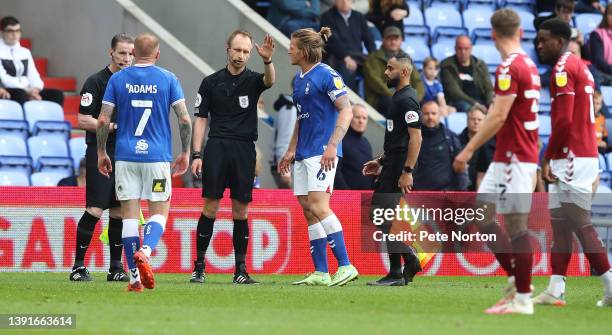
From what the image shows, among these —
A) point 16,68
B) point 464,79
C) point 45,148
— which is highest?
point 16,68

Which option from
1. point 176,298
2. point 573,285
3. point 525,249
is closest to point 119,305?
point 176,298

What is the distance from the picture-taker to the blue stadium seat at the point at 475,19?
910 inches

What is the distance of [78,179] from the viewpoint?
1678 centimetres

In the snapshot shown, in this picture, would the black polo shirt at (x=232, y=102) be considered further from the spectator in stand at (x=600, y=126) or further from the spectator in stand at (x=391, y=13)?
the spectator in stand at (x=391, y=13)

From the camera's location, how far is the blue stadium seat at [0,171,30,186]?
57.4 ft

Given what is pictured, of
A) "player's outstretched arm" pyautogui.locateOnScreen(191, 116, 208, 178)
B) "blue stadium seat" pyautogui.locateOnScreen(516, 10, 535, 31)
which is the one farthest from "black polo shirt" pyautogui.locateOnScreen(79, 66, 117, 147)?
"blue stadium seat" pyautogui.locateOnScreen(516, 10, 535, 31)

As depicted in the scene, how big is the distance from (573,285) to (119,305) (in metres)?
5.97

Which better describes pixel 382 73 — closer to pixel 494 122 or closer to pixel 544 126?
pixel 544 126

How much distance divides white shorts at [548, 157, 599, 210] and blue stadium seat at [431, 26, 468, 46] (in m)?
11.4

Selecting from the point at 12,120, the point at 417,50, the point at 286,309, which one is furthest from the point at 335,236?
the point at 417,50

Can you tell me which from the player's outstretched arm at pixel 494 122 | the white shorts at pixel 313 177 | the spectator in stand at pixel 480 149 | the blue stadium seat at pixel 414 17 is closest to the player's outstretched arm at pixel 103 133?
the white shorts at pixel 313 177

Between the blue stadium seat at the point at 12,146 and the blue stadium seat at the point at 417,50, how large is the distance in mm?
6623

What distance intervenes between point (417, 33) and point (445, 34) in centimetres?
56

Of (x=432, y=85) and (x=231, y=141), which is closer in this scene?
(x=231, y=141)
